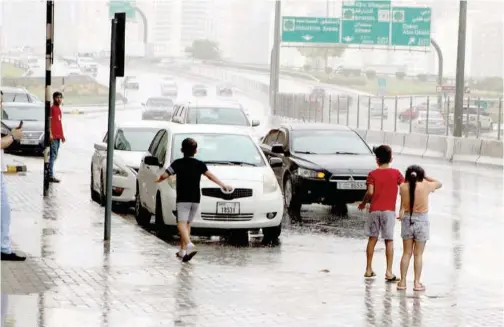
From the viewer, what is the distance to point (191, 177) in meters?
14.1

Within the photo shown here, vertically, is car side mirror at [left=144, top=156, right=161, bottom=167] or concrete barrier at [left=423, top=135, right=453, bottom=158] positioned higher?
car side mirror at [left=144, top=156, right=161, bottom=167]

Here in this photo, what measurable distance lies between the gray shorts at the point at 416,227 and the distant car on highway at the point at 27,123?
68.4 feet

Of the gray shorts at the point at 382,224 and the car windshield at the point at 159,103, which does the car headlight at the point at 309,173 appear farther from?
the car windshield at the point at 159,103

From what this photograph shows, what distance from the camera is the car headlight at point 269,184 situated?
657 inches

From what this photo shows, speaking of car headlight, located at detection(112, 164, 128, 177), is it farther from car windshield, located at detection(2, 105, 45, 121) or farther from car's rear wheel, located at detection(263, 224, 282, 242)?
car windshield, located at detection(2, 105, 45, 121)

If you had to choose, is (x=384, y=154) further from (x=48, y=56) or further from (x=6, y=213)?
(x=48, y=56)

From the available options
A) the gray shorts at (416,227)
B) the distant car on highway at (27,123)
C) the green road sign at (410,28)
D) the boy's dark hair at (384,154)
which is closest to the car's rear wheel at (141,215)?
the boy's dark hair at (384,154)

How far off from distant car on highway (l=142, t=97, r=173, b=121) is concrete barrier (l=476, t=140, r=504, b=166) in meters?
20.9

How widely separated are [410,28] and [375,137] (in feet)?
51.6

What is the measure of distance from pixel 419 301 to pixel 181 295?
2.31m

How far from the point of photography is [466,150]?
39250 mm

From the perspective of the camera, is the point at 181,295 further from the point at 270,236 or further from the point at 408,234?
the point at 270,236

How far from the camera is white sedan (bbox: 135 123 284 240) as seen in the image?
1638 cm

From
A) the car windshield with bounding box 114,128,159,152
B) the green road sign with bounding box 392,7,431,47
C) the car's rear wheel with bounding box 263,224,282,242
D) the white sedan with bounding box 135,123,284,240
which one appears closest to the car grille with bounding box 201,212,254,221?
the white sedan with bounding box 135,123,284,240
